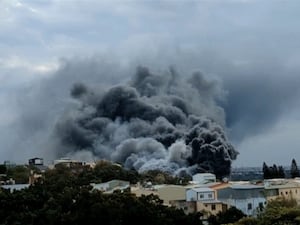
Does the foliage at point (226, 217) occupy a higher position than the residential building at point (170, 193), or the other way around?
the residential building at point (170, 193)

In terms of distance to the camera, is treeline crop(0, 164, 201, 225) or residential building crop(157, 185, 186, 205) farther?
residential building crop(157, 185, 186, 205)

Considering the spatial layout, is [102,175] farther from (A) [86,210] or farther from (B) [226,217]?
(A) [86,210]

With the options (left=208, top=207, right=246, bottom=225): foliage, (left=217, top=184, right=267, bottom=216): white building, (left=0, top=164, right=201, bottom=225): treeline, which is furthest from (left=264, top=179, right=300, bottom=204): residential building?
(left=0, top=164, right=201, bottom=225): treeline

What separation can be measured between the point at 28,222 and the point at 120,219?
6.01 metres

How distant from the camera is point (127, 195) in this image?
41.1 m

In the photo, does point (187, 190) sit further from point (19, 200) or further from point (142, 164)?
point (142, 164)

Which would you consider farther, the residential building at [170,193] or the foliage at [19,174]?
the foliage at [19,174]

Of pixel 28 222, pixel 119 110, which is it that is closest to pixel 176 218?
pixel 28 222

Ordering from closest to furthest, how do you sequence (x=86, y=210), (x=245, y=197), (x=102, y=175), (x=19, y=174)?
(x=86, y=210) < (x=245, y=197) < (x=102, y=175) < (x=19, y=174)

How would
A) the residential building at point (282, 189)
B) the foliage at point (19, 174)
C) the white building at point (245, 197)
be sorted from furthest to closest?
the foliage at point (19, 174)
the residential building at point (282, 189)
the white building at point (245, 197)

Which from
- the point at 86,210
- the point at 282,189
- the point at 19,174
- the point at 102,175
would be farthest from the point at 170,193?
the point at 19,174

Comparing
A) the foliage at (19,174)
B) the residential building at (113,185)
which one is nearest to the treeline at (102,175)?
the foliage at (19,174)

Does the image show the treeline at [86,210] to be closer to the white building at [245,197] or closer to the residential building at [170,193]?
the white building at [245,197]

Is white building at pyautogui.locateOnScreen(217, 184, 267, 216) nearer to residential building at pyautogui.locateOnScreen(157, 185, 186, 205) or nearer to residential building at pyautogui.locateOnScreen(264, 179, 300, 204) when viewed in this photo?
residential building at pyautogui.locateOnScreen(264, 179, 300, 204)
